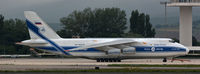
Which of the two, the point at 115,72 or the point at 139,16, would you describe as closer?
the point at 115,72

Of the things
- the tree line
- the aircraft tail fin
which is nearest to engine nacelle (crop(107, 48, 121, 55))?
the aircraft tail fin

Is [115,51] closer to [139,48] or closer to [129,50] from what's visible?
[129,50]

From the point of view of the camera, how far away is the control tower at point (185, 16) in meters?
79.0

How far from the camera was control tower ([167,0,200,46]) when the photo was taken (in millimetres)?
79000

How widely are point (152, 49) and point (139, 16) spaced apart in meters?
50.1

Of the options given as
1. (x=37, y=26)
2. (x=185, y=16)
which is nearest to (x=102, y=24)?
(x=185, y=16)

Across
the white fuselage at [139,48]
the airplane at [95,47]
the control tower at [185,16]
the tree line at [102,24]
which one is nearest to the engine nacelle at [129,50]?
the airplane at [95,47]

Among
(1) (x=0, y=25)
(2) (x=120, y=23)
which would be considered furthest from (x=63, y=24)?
(1) (x=0, y=25)

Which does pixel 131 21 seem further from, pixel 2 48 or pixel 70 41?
pixel 70 41

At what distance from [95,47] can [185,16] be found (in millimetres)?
28151

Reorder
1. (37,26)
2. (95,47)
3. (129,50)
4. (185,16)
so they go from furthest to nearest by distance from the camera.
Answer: (185,16) < (37,26) < (95,47) < (129,50)

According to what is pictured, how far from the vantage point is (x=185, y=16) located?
81.6 m

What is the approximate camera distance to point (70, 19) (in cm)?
11462

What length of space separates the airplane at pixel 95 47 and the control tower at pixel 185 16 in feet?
70.8
